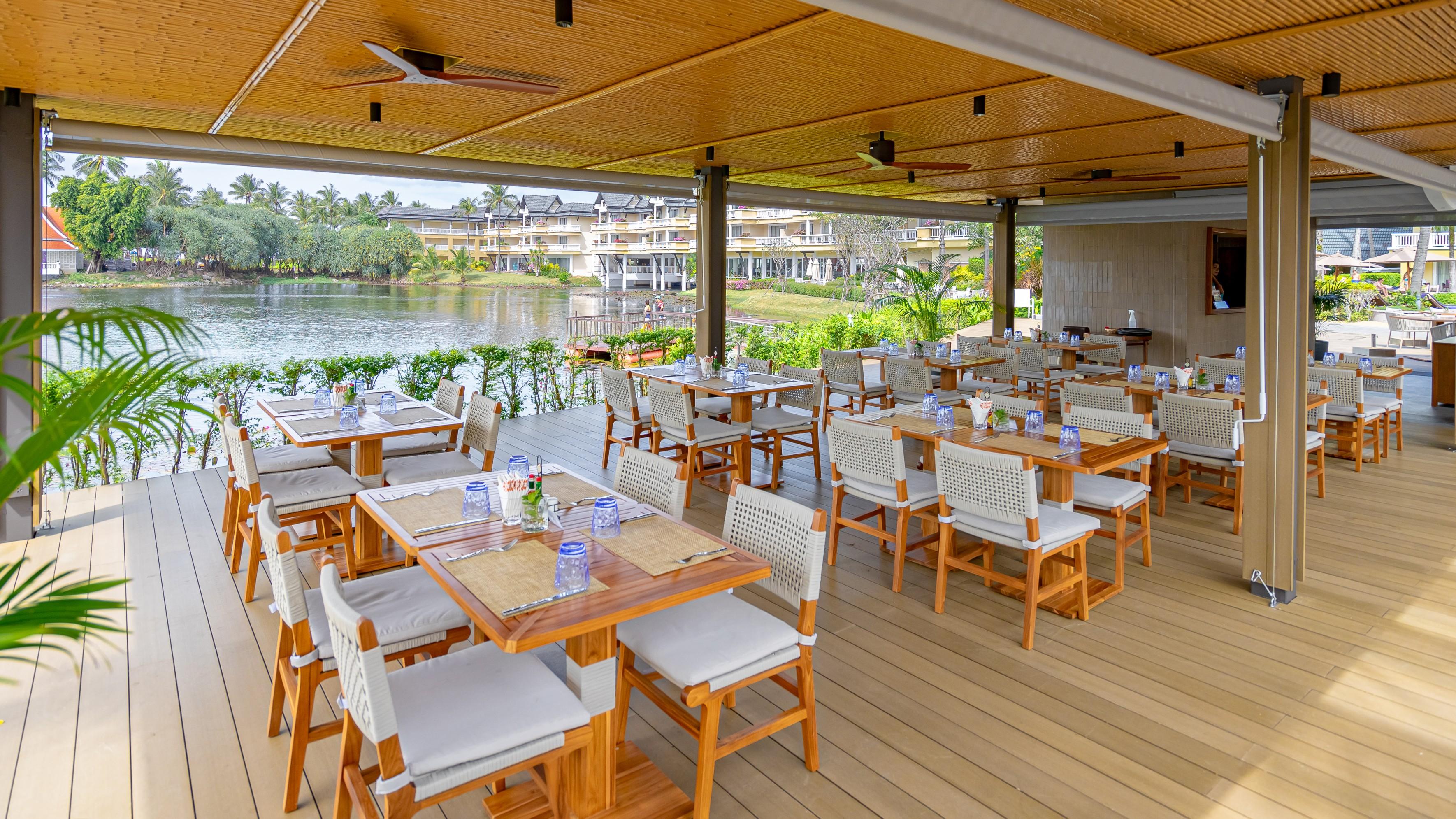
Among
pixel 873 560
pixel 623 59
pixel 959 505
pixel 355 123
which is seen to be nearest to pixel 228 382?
pixel 355 123

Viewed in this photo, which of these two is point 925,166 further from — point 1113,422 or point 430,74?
point 430,74

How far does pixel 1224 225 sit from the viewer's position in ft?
36.9

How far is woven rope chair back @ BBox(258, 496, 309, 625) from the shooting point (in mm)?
2410

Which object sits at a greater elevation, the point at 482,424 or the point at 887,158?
the point at 887,158

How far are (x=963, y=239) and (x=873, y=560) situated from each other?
21941mm

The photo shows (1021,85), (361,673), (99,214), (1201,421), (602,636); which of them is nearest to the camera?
(361,673)

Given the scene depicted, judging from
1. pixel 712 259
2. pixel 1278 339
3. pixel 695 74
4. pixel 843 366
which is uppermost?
pixel 695 74

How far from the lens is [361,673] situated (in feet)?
6.37

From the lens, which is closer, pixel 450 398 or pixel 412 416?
pixel 412 416

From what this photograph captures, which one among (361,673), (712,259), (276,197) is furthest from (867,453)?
(276,197)

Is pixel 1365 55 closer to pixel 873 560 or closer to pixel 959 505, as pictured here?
pixel 959 505

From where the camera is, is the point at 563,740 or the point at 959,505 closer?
the point at 563,740

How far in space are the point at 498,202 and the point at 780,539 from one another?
23.5 metres

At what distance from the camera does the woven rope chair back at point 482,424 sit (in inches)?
189
